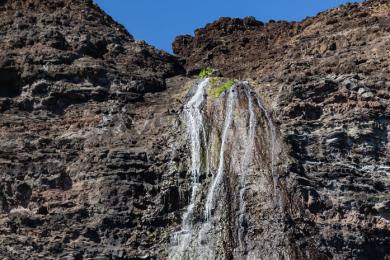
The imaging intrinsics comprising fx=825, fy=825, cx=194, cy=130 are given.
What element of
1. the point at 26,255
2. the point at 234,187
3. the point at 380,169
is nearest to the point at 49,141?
the point at 26,255

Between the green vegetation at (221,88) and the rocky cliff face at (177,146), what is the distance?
27cm

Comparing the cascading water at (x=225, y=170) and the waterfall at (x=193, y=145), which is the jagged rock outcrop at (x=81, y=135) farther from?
the cascading water at (x=225, y=170)

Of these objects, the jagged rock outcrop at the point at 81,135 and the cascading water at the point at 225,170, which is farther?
the jagged rock outcrop at the point at 81,135

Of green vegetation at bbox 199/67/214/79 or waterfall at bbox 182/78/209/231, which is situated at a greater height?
green vegetation at bbox 199/67/214/79

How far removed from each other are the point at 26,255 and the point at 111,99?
653 cm

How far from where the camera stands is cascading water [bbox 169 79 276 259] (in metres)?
21.4

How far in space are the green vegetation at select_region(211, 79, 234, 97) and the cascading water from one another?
222 millimetres

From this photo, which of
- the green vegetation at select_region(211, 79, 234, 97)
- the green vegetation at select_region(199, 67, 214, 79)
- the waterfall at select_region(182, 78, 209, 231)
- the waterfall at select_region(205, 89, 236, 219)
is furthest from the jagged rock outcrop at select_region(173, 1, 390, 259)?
the waterfall at select_region(182, 78, 209, 231)

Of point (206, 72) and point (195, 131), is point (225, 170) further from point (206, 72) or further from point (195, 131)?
→ point (206, 72)

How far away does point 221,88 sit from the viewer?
1024 inches

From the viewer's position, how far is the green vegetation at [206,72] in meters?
28.3

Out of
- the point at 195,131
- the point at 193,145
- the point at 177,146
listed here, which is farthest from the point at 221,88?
the point at 177,146

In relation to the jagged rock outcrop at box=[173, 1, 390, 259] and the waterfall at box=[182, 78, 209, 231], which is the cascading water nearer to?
the waterfall at box=[182, 78, 209, 231]

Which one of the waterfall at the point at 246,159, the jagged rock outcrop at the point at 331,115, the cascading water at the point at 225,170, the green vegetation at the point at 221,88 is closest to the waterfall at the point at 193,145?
the cascading water at the point at 225,170
